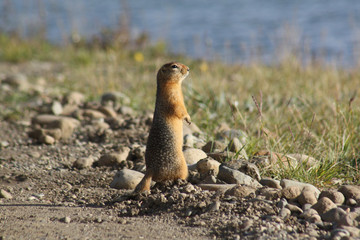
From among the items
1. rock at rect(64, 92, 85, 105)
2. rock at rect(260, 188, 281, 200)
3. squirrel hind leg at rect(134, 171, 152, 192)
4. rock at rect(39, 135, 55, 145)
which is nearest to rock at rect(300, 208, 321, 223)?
rock at rect(260, 188, 281, 200)

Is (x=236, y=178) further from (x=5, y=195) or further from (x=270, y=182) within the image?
(x=5, y=195)

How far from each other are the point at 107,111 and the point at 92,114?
0.62ft

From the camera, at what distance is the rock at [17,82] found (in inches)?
312

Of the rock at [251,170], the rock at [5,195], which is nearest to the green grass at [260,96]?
the rock at [251,170]

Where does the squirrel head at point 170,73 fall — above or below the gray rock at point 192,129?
above

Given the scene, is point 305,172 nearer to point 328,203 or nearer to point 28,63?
point 328,203

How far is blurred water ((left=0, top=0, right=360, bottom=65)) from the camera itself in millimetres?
11094

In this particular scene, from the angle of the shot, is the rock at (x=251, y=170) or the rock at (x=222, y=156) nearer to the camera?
the rock at (x=251, y=170)

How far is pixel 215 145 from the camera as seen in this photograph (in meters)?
4.73

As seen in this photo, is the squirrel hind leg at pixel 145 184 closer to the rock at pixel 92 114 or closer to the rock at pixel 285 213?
the rock at pixel 285 213

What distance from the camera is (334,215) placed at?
3234 millimetres

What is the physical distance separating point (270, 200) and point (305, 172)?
703 mm

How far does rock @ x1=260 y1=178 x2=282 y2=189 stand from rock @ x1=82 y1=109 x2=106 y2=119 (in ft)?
9.48

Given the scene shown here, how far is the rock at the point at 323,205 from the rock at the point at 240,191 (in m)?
0.45
